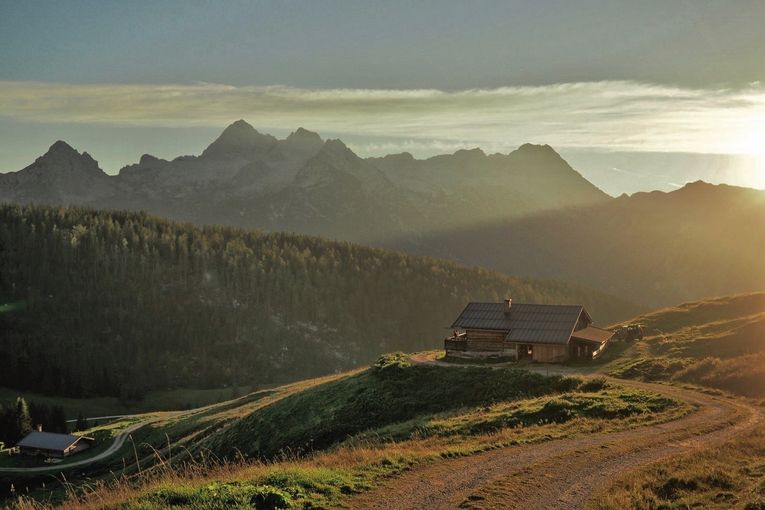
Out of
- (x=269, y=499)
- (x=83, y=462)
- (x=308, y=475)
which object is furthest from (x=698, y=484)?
(x=83, y=462)

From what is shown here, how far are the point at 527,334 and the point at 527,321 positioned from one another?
10.4ft

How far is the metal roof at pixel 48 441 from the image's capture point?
105188 millimetres

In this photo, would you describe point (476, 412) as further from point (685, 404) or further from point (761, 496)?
point (761, 496)

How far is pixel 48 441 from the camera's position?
108 metres

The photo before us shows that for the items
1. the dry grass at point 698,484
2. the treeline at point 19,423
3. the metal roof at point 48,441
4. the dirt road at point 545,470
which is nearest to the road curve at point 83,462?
the metal roof at point 48,441

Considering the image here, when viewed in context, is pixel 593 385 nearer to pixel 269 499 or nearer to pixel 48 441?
pixel 269 499

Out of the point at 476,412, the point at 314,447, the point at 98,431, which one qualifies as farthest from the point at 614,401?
the point at 98,431

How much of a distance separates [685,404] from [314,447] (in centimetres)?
2704

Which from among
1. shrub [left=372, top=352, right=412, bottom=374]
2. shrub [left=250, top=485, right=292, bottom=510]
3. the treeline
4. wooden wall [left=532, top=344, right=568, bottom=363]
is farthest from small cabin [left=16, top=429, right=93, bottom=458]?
shrub [left=250, top=485, right=292, bottom=510]

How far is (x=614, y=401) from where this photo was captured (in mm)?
41656

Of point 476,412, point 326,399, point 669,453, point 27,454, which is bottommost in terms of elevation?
point 27,454

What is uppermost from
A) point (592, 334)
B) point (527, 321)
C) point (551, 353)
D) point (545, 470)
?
point (545, 470)

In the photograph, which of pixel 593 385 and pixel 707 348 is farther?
pixel 707 348

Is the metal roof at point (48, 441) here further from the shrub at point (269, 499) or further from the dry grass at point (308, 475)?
the shrub at point (269, 499)
